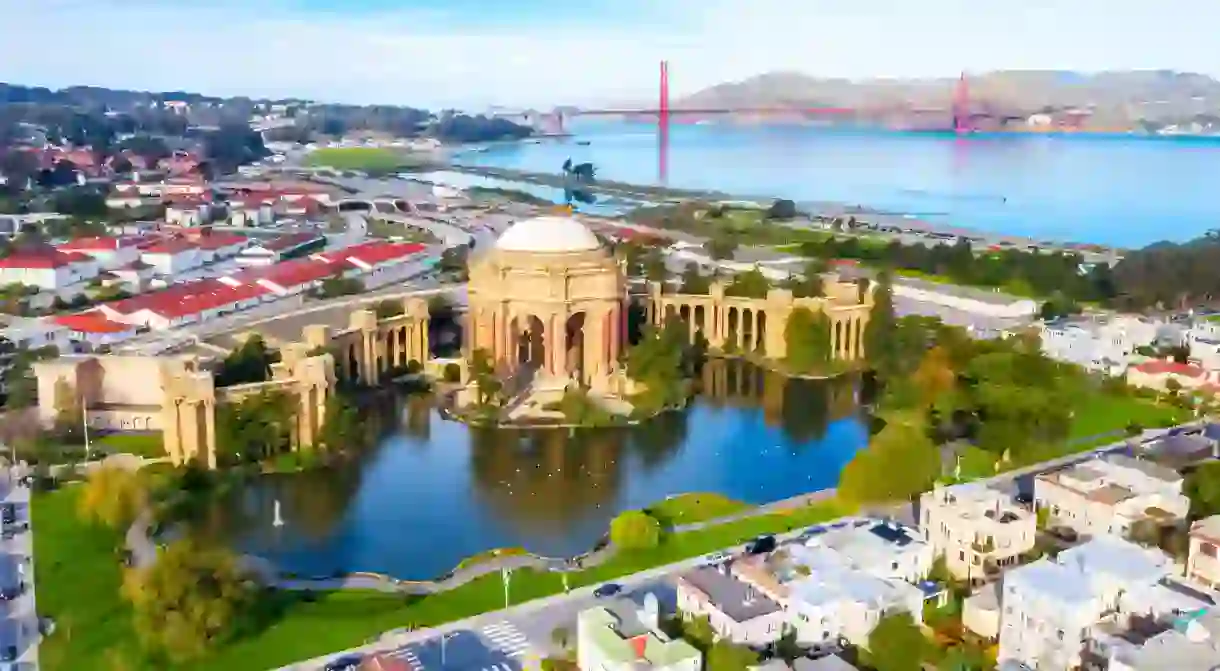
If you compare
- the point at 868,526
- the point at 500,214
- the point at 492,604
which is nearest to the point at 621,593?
the point at 492,604

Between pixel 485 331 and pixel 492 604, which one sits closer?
pixel 492 604

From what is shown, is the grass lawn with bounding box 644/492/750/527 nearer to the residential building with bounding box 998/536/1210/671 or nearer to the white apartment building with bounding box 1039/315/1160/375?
the residential building with bounding box 998/536/1210/671

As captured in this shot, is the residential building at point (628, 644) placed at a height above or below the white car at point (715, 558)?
above

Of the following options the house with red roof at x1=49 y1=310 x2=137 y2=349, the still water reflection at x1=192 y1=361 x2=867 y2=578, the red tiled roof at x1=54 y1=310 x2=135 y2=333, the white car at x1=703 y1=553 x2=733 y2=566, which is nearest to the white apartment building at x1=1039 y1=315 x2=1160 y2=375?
the still water reflection at x1=192 y1=361 x2=867 y2=578

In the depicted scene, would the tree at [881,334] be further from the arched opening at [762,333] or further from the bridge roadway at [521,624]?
the bridge roadway at [521,624]

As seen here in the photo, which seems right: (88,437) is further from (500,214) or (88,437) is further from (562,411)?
(500,214)

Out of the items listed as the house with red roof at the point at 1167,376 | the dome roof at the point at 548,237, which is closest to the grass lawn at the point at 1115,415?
the house with red roof at the point at 1167,376
